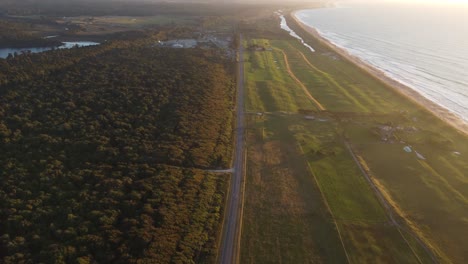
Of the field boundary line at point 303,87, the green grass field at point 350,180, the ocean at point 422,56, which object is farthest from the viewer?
the ocean at point 422,56

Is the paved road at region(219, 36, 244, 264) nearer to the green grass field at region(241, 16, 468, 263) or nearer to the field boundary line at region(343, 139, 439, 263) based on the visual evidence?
the green grass field at region(241, 16, 468, 263)

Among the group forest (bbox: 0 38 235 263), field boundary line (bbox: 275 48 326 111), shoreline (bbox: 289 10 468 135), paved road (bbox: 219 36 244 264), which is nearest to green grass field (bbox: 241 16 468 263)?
paved road (bbox: 219 36 244 264)

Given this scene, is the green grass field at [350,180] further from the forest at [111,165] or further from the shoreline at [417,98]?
the forest at [111,165]

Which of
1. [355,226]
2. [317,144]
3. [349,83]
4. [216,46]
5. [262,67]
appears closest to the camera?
[355,226]

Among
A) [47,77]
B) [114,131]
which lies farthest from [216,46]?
[114,131]

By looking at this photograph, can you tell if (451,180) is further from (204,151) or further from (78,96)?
(78,96)

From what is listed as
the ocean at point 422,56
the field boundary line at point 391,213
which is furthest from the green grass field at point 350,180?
the ocean at point 422,56

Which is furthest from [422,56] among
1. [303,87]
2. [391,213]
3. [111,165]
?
[111,165]
